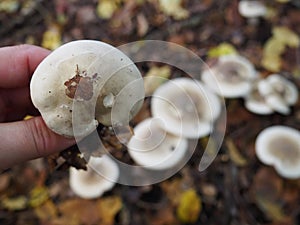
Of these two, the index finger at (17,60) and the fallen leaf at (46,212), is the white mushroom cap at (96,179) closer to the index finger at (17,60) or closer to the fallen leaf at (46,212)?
the fallen leaf at (46,212)

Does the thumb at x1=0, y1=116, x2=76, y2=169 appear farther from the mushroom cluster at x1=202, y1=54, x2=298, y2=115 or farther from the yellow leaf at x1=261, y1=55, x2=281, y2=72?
the yellow leaf at x1=261, y1=55, x2=281, y2=72

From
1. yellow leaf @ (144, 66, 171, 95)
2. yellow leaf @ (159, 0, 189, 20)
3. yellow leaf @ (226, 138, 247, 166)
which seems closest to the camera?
yellow leaf @ (226, 138, 247, 166)

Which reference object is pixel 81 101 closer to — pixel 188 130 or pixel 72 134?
pixel 72 134

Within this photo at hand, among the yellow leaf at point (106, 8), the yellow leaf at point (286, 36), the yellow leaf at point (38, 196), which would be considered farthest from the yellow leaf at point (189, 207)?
the yellow leaf at point (106, 8)

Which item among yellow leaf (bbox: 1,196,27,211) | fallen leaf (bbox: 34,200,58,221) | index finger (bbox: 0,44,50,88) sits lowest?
fallen leaf (bbox: 34,200,58,221)

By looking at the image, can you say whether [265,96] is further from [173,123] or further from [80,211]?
[80,211]

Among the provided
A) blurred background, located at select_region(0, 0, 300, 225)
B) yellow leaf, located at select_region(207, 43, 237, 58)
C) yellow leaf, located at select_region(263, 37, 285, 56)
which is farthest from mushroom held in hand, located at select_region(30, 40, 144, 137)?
yellow leaf, located at select_region(263, 37, 285, 56)

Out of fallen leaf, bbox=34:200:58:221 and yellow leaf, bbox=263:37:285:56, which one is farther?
yellow leaf, bbox=263:37:285:56
